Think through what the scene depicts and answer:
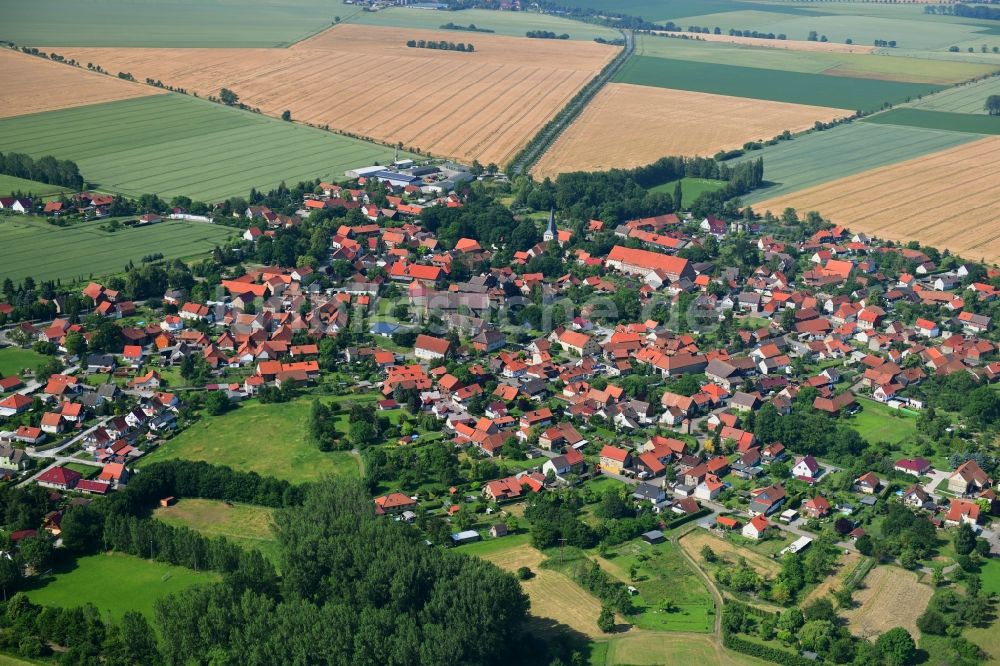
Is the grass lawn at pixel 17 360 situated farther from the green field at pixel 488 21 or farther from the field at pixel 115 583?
the green field at pixel 488 21

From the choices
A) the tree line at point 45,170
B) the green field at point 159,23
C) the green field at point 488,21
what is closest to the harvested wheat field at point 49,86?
the green field at point 159,23

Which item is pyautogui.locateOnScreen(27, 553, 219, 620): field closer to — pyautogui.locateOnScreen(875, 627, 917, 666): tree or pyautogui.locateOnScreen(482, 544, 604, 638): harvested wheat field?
pyautogui.locateOnScreen(482, 544, 604, 638): harvested wheat field

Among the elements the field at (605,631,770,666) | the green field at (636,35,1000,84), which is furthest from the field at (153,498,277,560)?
the green field at (636,35,1000,84)

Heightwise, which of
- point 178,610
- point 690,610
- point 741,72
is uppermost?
point 741,72

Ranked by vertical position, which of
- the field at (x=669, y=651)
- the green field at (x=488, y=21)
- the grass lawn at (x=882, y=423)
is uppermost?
the green field at (x=488, y=21)

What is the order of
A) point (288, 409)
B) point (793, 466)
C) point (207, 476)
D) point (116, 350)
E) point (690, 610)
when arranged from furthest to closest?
1. point (116, 350)
2. point (288, 409)
3. point (793, 466)
4. point (207, 476)
5. point (690, 610)

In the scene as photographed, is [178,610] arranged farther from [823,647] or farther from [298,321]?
[298,321]

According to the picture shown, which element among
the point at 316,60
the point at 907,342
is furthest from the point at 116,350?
the point at 316,60
